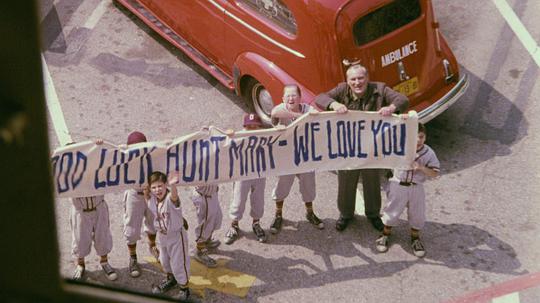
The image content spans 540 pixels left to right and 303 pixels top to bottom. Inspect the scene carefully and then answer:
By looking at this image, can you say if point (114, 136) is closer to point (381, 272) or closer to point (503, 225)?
point (381, 272)

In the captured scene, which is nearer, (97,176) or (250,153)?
(97,176)

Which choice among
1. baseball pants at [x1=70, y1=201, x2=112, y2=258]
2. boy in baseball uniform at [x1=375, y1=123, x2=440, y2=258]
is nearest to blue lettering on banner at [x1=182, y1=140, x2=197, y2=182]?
baseball pants at [x1=70, y1=201, x2=112, y2=258]

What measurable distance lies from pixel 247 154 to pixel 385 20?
7.92 ft

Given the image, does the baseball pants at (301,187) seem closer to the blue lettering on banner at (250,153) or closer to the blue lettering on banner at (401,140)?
the blue lettering on banner at (250,153)

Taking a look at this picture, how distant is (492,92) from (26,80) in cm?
1007

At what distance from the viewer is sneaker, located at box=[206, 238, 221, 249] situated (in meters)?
8.40

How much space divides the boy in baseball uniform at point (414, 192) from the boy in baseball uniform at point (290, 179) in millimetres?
807

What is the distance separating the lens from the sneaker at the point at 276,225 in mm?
8734

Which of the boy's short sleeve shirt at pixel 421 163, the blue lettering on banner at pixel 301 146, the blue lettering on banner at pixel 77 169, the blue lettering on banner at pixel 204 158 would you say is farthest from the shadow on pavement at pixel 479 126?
the blue lettering on banner at pixel 77 169

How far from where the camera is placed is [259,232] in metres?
8.65

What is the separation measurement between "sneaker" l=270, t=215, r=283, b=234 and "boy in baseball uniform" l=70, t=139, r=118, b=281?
68.8 inches

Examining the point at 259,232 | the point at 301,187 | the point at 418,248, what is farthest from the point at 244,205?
the point at 418,248

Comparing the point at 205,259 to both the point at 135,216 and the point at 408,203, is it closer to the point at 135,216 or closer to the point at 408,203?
the point at 135,216

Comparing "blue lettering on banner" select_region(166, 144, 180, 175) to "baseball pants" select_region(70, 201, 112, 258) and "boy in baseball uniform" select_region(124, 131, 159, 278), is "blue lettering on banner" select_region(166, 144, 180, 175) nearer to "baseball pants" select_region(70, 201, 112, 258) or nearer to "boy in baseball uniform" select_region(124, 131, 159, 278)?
"boy in baseball uniform" select_region(124, 131, 159, 278)
